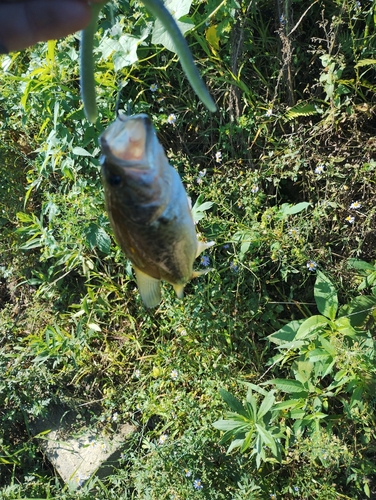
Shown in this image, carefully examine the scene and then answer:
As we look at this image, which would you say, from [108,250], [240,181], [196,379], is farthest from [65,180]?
[196,379]

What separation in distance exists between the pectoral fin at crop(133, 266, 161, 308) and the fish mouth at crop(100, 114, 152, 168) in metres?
0.39

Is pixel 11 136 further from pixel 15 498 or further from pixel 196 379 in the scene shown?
pixel 15 498

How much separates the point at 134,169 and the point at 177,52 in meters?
0.44

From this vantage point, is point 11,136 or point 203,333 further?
point 11,136

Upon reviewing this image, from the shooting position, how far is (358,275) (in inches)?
105

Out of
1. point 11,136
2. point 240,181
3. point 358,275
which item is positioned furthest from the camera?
point 11,136

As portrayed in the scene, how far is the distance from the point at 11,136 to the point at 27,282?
3.84ft

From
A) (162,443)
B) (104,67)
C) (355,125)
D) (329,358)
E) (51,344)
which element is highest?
(104,67)

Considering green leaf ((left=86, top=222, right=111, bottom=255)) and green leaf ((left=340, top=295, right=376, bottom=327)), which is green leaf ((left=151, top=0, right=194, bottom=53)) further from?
green leaf ((left=340, top=295, right=376, bottom=327))

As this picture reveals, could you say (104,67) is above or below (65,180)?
above

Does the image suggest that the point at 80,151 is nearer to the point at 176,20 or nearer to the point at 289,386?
the point at 176,20

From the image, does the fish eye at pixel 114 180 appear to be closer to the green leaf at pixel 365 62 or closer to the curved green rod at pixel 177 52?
the curved green rod at pixel 177 52

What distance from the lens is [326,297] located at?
2584 millimetres

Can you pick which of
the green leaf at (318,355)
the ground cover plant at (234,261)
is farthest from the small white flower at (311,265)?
the green leaf at (318,355)
